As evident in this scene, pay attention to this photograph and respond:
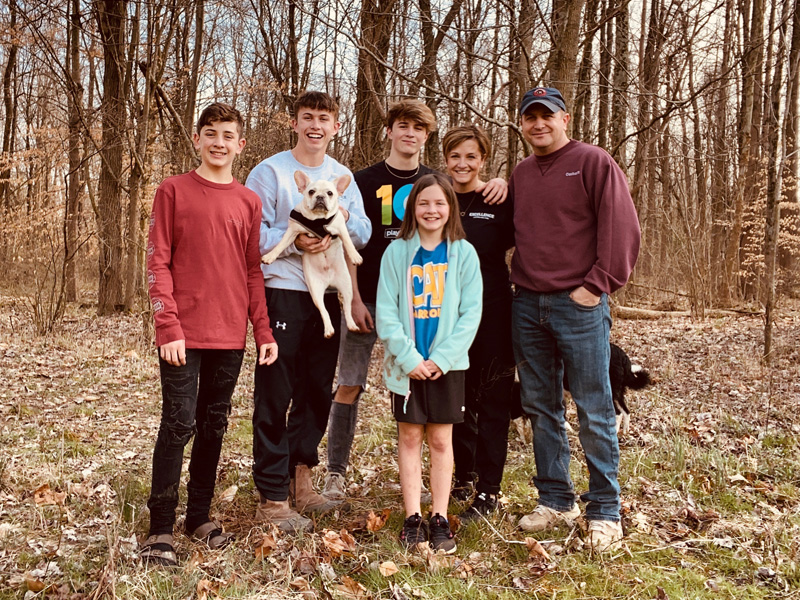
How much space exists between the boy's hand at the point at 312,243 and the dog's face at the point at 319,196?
0.40ft

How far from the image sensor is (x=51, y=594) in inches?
113

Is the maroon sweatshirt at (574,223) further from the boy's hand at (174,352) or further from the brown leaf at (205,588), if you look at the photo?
the brown leaf at (205,588)

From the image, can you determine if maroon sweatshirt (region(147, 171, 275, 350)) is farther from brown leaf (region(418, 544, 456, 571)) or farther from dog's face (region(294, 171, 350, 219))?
brown leaf (region(418, 544, 456, 571))

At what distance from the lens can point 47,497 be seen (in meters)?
4.06

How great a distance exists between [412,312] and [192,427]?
4.46ft

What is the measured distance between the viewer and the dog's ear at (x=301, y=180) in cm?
366

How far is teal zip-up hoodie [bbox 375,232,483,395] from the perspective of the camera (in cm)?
343

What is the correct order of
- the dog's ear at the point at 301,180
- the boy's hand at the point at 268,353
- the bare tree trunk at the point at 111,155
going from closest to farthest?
the boy's hand at the point at 268,353 < the dog's ear at the point at 301,180 < the bare tree trunk at the point at 111,155

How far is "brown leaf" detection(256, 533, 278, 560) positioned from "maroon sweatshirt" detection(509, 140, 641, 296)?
81.5 inches

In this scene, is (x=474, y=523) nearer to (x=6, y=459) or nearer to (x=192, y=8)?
(x=6, y=459)

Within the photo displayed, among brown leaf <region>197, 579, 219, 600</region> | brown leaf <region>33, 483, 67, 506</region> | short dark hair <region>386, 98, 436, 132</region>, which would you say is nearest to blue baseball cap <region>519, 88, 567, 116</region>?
short dark hair <region>386, 98, 436, 132</region>

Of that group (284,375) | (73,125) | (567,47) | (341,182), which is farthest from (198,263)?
(73,125)

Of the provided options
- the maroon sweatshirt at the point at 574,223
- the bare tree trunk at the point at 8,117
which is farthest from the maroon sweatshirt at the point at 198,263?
the bare tree trunk at the point at 8,117

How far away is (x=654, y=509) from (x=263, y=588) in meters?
2.54
